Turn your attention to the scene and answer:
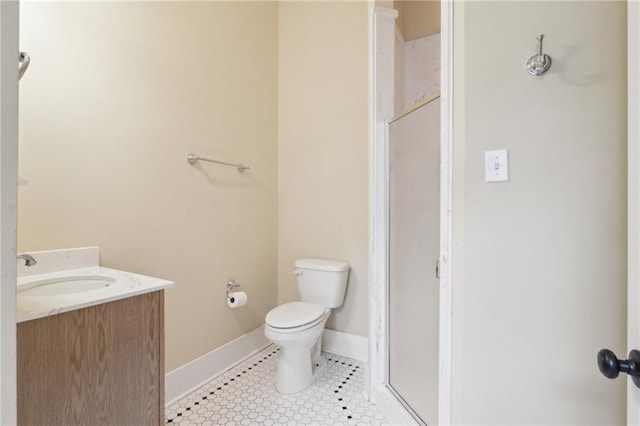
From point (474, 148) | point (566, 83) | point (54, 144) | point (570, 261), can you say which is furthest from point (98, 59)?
point (570, 261)

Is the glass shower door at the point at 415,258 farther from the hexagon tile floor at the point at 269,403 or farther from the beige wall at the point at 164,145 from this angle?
the beige wall at the point at 164,145

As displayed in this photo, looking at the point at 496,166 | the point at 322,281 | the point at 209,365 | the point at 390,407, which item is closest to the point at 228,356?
the point at 209,365

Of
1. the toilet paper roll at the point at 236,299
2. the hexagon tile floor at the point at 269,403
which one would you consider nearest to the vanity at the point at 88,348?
the hexagon tile floor at the point at 269,403

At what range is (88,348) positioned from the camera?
87cm

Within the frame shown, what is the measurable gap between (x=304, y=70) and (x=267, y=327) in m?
1.96

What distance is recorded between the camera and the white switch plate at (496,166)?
91 centimetres

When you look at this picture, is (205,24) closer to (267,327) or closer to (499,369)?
(267,327)

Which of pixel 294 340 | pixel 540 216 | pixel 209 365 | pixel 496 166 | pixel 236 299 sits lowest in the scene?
pixel 209 365

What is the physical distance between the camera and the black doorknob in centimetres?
54

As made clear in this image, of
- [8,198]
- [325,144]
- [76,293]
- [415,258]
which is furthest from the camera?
[325,144]

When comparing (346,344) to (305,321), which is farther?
(346,344)

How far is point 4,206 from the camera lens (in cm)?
45

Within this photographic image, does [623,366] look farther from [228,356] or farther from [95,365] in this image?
[228,356]
